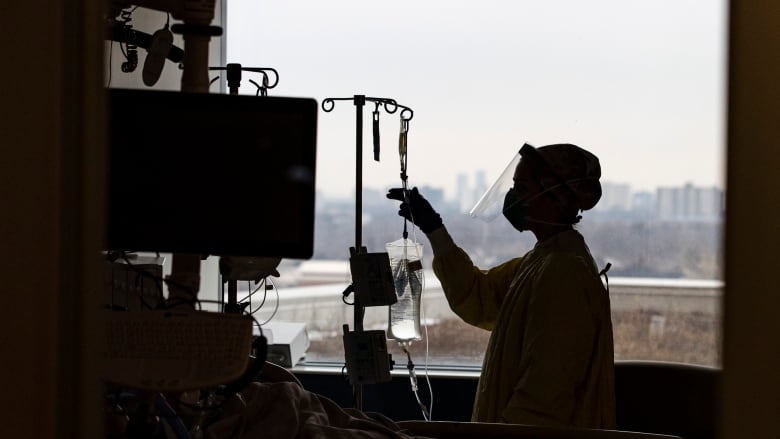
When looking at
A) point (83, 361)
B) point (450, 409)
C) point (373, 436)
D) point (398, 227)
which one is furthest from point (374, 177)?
point (83, 361)

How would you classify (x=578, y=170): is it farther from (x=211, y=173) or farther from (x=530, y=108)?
(x=211, y=173)

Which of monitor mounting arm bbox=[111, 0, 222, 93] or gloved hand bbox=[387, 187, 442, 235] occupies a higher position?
monitor mounting arm bbox=[111, 0, 222, 93]

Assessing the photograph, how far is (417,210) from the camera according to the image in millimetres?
2723

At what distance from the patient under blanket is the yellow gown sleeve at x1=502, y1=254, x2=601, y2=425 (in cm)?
59

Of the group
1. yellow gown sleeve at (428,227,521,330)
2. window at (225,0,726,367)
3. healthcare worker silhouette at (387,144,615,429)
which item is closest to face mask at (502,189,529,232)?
healthcare worker silhouette at (387,144,615,429)

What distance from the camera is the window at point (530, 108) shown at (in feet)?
11.1

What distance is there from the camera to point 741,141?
1048 mm

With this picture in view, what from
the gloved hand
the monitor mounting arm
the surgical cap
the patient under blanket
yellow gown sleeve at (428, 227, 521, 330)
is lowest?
the patient under blanket

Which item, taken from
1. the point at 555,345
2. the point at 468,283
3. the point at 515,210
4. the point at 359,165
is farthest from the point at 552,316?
the point at 359,165

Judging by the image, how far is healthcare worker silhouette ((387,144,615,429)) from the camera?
2.13 meters

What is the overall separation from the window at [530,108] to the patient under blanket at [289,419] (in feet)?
5.72

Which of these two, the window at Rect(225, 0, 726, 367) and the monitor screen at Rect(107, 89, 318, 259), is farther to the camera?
the window at Rect(225, 0, 726, 367)

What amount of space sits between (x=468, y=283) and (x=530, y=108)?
1.10m

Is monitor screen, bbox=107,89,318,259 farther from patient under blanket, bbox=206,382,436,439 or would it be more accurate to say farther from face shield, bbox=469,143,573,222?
face shield, bbox=469,143,573,222
